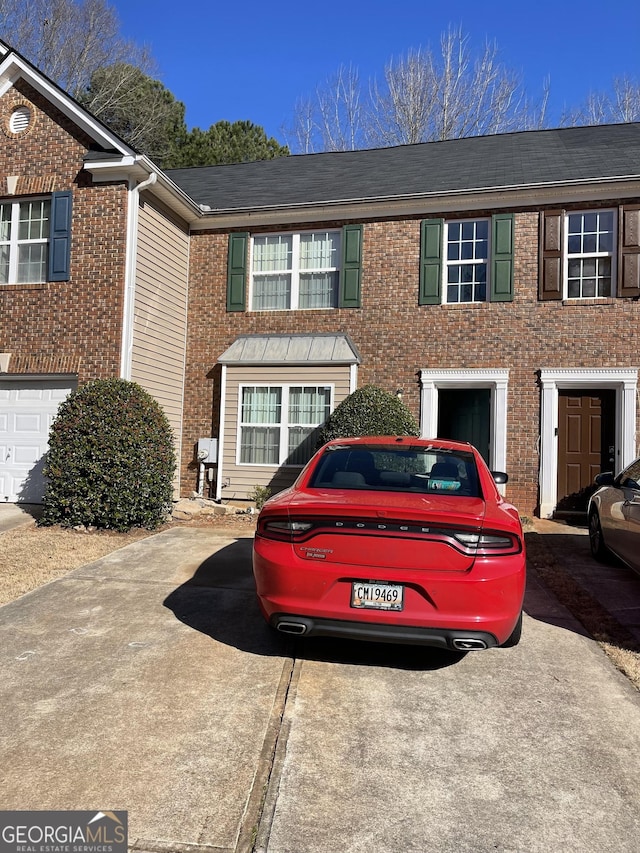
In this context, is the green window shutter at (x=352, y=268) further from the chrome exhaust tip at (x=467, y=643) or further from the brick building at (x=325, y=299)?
the chrome exhaust tip at (x=467, y=643)

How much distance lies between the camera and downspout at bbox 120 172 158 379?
1023cm

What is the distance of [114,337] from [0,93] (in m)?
5.36

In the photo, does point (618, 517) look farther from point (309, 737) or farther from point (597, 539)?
point (309, 737)

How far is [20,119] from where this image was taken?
11.0 metres

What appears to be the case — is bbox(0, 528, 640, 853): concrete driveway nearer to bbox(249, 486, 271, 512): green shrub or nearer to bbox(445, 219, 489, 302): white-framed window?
bbox(249, 486, 271, 512): green shrub

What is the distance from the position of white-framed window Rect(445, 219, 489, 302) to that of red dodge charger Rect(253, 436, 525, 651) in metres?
8.05

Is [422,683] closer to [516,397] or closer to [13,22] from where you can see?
[516,397]

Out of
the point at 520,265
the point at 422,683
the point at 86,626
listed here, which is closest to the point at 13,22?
the point at 520,265

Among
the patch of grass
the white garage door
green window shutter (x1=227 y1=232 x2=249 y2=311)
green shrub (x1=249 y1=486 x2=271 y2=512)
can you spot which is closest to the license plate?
the patch of grass

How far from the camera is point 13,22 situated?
1003 inches

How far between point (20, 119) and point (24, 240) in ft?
7.33

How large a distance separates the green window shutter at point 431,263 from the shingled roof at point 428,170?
2.09 feet

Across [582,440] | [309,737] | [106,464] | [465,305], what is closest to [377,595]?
[309,737]

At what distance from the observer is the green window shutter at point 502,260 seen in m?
10.8
